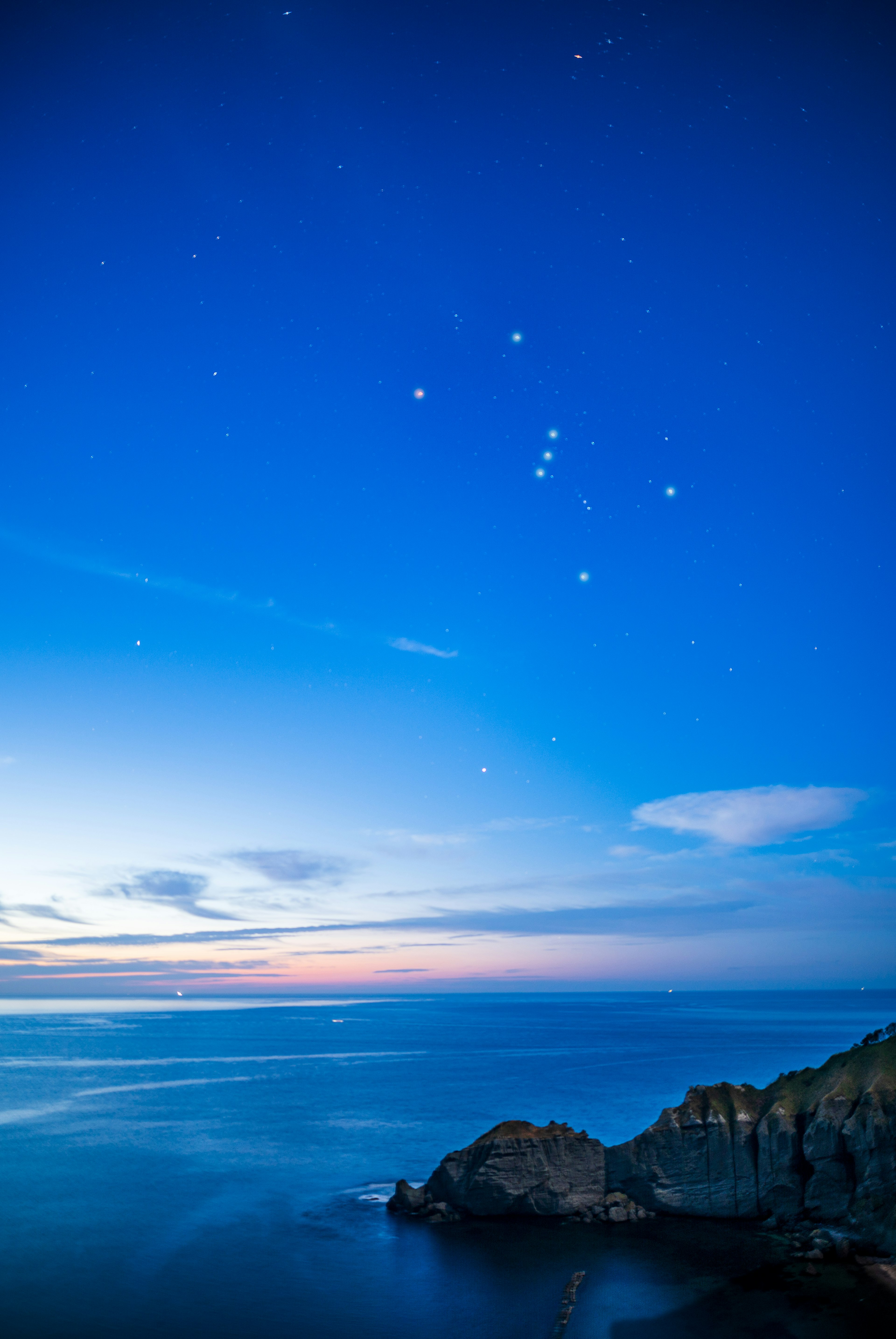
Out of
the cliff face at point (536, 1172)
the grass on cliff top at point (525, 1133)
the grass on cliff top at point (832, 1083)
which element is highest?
the grass on cliff top at point (832, 1083)

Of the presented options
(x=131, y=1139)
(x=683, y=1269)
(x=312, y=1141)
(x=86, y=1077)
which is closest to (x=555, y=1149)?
(x=683, y=1269)

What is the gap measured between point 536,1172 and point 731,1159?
10303 mm

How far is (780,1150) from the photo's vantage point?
3969cm

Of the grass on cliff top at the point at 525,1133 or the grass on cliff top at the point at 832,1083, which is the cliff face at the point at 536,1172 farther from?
the grass on cliff top at the point at 832,1083

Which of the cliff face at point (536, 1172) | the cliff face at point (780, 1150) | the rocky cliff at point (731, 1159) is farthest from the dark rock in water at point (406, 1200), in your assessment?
the cliff face at point (780, 1150)

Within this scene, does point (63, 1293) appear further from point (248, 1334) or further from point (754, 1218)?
point (754, 1218)

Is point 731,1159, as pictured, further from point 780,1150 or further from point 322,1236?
point 322,1236

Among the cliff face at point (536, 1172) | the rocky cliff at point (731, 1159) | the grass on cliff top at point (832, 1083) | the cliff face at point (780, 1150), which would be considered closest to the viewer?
the cliff face at point (780, 1150)

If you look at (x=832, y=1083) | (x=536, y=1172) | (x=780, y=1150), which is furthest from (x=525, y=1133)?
(x=832, y=1083)

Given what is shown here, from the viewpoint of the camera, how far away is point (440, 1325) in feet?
109

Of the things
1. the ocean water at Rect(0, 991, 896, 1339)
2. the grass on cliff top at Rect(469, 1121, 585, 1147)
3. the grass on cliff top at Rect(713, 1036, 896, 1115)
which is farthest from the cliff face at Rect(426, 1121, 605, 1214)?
the grass on cliff top at Rect(713, 1036, 896, 1115)

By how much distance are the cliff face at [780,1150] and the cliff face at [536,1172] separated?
142 centimetres

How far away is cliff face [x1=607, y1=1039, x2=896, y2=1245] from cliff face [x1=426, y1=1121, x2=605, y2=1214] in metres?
1.42

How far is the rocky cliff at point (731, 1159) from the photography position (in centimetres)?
3716
